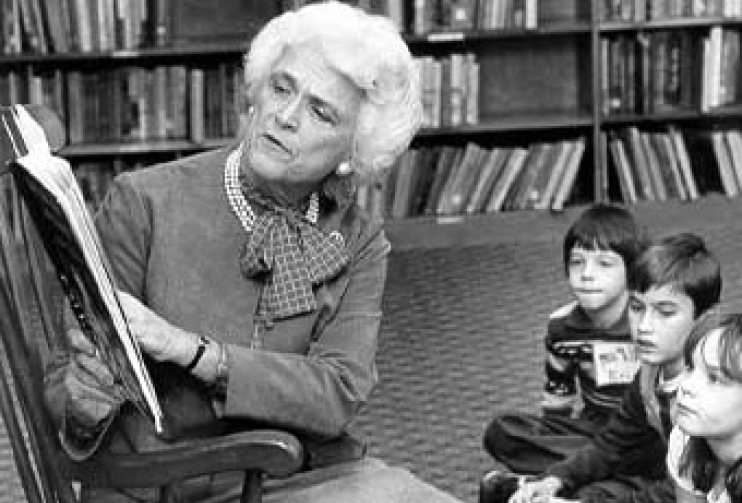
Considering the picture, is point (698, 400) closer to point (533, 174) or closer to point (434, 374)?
point (434, 374)

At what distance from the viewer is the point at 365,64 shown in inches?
91.7

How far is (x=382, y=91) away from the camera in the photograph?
2373 mm

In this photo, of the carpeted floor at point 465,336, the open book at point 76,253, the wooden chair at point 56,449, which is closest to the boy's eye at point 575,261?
the carpeted floor at point 465,336

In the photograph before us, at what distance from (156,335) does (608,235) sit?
179 cm

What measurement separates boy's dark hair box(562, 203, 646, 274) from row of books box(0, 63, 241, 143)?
254 centimetres

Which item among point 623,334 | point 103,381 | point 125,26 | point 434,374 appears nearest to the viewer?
point 103,381

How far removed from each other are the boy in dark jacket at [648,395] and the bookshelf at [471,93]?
2877 mm

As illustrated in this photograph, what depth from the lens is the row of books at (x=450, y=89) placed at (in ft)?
20.2

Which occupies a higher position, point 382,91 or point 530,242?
point 382,91

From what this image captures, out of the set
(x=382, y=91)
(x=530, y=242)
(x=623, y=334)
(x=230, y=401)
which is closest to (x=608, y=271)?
(x=623, y=334)

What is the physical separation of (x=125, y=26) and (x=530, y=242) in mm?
1637

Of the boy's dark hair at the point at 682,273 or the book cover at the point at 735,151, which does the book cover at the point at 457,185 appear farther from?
the boy's dark hair at the point at 682,273

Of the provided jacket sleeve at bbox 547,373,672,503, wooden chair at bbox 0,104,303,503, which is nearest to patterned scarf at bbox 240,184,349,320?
wooden chair at bbox 0,104,303,503

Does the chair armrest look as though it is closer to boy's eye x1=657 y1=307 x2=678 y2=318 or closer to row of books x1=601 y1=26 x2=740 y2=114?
boy's eye x1=657 y1=307 x2=678 y2=318
